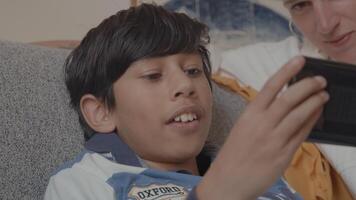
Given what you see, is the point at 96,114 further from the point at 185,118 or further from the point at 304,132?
the point at 304,132

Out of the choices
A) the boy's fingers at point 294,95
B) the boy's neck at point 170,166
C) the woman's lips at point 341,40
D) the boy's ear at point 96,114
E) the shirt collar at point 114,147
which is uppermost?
the boy's fingers at point 294,95

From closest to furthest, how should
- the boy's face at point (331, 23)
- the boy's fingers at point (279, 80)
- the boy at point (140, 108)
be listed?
the boy's fingers at point (279, 80) < the boy at point (140, 108) < the boy's face at point (331, 23)

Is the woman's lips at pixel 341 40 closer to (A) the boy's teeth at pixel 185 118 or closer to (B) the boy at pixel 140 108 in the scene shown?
(B) the boy at pixel 140 108

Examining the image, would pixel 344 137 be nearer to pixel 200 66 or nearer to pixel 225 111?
pixel 200 66

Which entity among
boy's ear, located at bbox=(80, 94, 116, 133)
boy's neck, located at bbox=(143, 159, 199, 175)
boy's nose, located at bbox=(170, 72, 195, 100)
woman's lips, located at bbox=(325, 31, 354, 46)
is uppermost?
woman's lips, located at bbox=(325, 31, 354, 46)

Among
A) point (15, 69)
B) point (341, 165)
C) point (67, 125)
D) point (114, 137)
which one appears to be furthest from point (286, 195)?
point (15, 69)

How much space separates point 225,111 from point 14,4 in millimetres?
793

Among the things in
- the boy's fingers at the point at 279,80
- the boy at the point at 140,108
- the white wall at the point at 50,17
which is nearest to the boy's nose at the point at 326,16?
the boy at the point at 140,108

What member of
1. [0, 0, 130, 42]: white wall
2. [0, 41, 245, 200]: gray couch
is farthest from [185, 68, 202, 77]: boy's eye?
[0, 0, 130, 42]: white wall

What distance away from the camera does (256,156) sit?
21.4 inches

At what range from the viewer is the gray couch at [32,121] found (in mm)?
865

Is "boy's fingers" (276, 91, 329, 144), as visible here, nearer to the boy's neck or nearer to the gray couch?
the boy's neck

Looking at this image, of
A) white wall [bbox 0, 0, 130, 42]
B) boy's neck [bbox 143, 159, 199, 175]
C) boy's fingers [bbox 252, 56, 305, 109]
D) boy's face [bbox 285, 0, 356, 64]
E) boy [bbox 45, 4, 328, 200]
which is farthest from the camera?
white wall [bbox 0, 0, 130, 42]

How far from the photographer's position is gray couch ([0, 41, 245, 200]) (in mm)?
865
